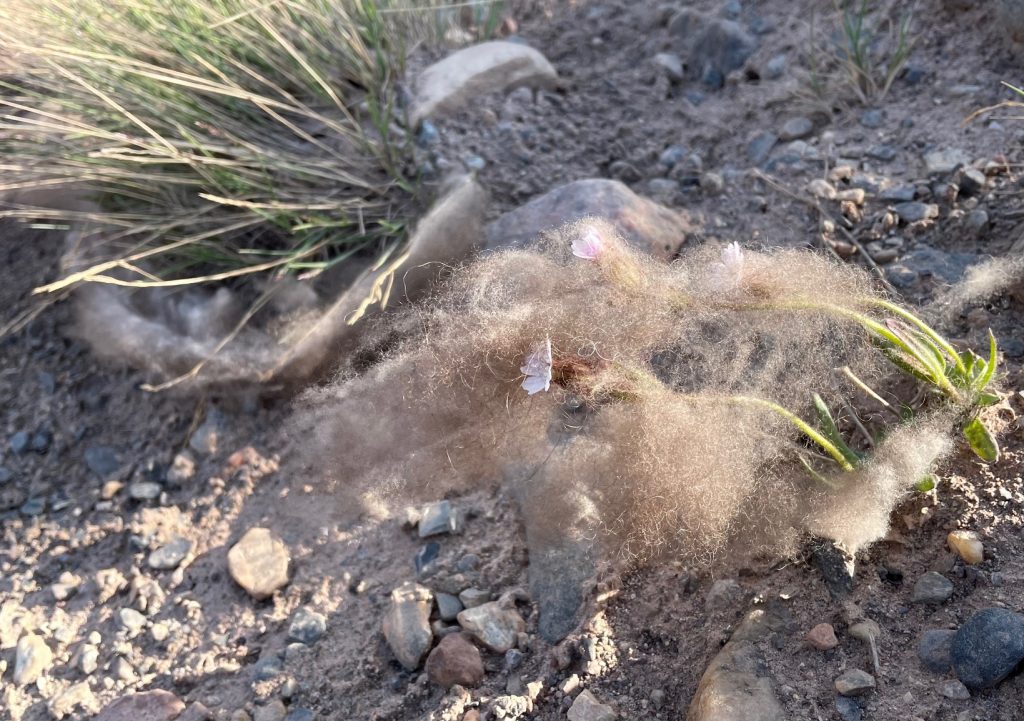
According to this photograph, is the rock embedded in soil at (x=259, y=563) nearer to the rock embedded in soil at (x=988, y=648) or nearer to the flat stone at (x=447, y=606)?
the flat stone at (x=447, y=606)

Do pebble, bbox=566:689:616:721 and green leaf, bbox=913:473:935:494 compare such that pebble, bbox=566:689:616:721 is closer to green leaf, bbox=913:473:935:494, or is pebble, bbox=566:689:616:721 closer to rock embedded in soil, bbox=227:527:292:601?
green leaf, bbox=913:473:935:494

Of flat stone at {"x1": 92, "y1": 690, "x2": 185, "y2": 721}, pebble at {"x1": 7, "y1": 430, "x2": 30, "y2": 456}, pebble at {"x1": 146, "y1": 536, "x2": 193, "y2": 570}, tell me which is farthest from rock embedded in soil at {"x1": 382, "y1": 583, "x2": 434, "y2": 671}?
pebble at {"x1": 7, "y1": 430, "x2": 30, "y2": 456}

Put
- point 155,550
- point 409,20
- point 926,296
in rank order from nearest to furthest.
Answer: point 926,296 → point 155,550 → point 409,20

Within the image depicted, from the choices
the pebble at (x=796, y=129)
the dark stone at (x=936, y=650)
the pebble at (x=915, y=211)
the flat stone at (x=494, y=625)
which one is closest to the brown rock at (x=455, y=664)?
the flat stone at (x=494, y=625)

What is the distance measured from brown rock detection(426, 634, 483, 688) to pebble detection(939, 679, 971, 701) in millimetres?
739

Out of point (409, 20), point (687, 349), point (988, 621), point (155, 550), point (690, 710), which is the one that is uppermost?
point (409, 20)

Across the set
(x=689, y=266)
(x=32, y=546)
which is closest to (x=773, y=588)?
(x=689, y=266)

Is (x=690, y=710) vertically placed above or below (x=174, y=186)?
below

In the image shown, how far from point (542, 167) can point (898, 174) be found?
3.18 ft

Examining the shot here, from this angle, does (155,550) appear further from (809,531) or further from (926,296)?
(926,296)

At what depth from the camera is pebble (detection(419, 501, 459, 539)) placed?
5.85 ft

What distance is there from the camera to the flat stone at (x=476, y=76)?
2578 millimetres

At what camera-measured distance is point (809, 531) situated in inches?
54.1

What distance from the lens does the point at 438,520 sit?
1.79 meters
